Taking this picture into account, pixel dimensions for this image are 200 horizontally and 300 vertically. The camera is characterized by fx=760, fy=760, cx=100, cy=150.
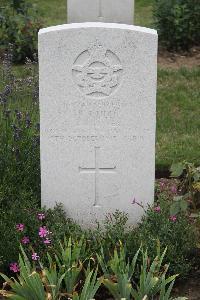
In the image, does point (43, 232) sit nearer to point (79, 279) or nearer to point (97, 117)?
point (79, 279)

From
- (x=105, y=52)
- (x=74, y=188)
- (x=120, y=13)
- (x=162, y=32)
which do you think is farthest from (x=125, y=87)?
(x=162, y=32)

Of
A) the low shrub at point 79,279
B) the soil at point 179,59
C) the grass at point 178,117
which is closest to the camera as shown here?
the low shrub at point 79,279

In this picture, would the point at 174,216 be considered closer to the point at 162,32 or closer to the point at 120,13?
the point at 120,13

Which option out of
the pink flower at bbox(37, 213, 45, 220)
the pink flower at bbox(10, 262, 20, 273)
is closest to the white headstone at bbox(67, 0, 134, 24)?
the pink flower at bbox(37, 213, 45, 220)

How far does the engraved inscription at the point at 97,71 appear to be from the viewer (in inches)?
188

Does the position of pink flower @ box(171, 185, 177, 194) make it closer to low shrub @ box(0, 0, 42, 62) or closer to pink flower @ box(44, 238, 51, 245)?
pink flower @ box(44, 238, 51, 245)

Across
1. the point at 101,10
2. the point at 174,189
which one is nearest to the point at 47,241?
the point at 174,189

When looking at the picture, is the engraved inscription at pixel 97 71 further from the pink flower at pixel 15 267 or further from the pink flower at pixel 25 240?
the pink flower at pixel 15 267

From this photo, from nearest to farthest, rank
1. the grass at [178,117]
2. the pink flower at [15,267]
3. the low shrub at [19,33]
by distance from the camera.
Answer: the pink flower at [15,267], the grass at [178,117], the low shrub at [19,33]

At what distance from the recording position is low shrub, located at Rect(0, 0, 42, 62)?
930 centimetres

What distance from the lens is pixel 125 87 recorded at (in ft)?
15.9

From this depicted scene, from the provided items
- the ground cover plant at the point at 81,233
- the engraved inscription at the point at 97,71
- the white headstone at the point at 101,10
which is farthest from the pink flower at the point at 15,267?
the white headstone at the point at 101,10

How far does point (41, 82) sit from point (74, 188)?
755mm

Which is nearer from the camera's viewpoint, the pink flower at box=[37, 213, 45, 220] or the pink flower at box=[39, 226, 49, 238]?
the pink flower at box=[39, 226, 49, 238]
